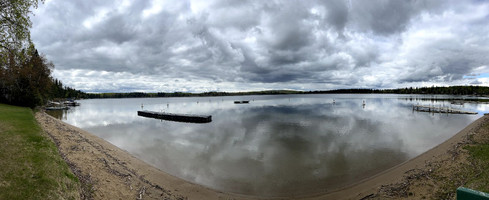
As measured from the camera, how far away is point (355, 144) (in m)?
21.5

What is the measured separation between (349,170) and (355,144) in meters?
8.29

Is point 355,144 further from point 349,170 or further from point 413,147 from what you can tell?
point 349,170

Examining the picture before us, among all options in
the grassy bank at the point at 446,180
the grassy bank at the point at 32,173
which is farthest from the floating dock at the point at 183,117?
the grassy bank at the point at 446,180

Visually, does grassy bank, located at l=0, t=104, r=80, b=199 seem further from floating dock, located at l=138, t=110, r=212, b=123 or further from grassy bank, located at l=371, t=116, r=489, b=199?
floating dock, located at l=138, t=110, r=212, b=123

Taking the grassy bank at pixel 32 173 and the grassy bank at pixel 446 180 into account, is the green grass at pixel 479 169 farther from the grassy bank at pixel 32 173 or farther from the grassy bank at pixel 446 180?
the grassy bank at pixel 32 173

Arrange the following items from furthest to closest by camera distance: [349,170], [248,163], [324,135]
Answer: [324,135] < [248,163] < [349,170]

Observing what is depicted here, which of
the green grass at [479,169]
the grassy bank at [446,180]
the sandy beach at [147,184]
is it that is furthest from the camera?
the sandy beach at [147,184]

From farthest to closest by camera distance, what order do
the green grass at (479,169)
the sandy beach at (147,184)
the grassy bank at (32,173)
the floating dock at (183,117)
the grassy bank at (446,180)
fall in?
the floating dock at (183,117) → the sandy beach at (147,184) → the grassy bank at (446,180) → the green grass at (479,169) → the grassy bank at (32,173)

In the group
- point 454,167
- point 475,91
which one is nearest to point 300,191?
point 454,167

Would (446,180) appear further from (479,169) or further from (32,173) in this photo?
(32,173)

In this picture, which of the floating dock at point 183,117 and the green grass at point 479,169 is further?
the floating dock at point 183,117

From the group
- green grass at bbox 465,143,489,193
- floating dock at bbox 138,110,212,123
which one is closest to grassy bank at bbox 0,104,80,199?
green grass at bbox 465,143,489,193

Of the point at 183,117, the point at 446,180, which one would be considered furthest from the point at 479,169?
the point at 183,117

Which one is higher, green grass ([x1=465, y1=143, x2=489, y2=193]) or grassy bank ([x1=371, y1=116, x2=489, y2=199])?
green grass ([x1=465, y1=143, x2=489, y2=193])
